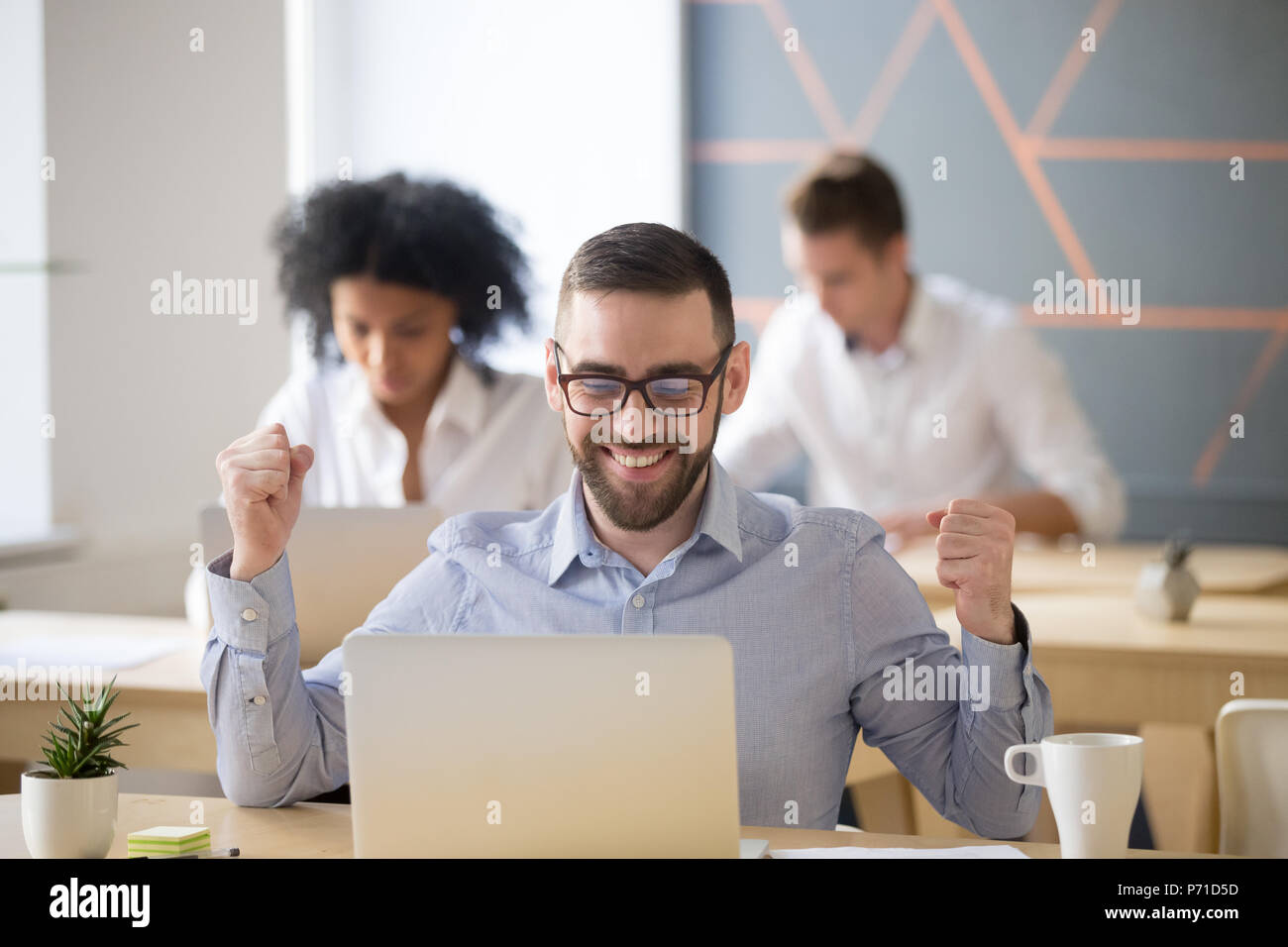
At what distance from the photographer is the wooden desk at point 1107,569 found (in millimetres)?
2863

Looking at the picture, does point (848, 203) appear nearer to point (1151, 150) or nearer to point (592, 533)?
point (1151, 150)

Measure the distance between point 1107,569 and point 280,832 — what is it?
2.19m

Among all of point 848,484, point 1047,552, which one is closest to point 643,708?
point 1047,552

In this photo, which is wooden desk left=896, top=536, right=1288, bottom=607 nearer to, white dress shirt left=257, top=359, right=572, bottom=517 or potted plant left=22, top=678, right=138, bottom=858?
white dress shirt left=257, top=359, right=572, bottom=517

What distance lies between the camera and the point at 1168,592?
101 inches

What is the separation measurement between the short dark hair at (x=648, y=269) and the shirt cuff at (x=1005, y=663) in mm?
459

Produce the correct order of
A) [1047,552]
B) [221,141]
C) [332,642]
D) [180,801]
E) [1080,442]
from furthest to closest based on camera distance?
[221,141], [1080,442], [1047,552], [332,642], [180,801]

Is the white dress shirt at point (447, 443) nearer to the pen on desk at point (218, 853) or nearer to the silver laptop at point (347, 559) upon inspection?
the silver laptop at point (347, 559)

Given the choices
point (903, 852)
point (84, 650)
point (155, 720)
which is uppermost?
point (84, 650)

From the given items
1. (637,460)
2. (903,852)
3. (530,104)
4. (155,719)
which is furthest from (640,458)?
(530,104)

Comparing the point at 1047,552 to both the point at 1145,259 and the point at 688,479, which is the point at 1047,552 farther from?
the point at 688,479

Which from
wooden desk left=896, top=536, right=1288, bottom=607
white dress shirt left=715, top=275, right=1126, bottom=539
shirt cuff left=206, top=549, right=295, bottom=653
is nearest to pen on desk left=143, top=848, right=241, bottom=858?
shirt cuff left=206, top=549, right=295, bottom=653
